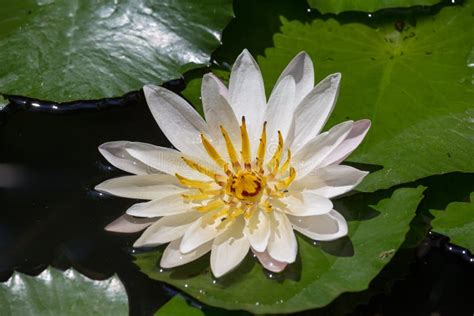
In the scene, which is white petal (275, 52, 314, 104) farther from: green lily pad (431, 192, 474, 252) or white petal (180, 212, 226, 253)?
green lily pad (431, 192, 474, 252)

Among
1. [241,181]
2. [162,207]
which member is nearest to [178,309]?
[162,207]

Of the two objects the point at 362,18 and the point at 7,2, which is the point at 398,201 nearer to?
the point at 362,18

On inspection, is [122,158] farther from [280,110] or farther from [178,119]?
[280,110]

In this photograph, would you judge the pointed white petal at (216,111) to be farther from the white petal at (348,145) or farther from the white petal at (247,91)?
the white petal at (348,145)

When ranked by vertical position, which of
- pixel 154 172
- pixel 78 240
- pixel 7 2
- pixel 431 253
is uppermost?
pixel 7 2

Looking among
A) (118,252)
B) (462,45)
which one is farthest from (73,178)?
(462,45)

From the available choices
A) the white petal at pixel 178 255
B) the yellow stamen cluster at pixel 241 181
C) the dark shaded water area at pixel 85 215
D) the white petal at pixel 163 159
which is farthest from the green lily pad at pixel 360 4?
the white petal at pixel 178 255
